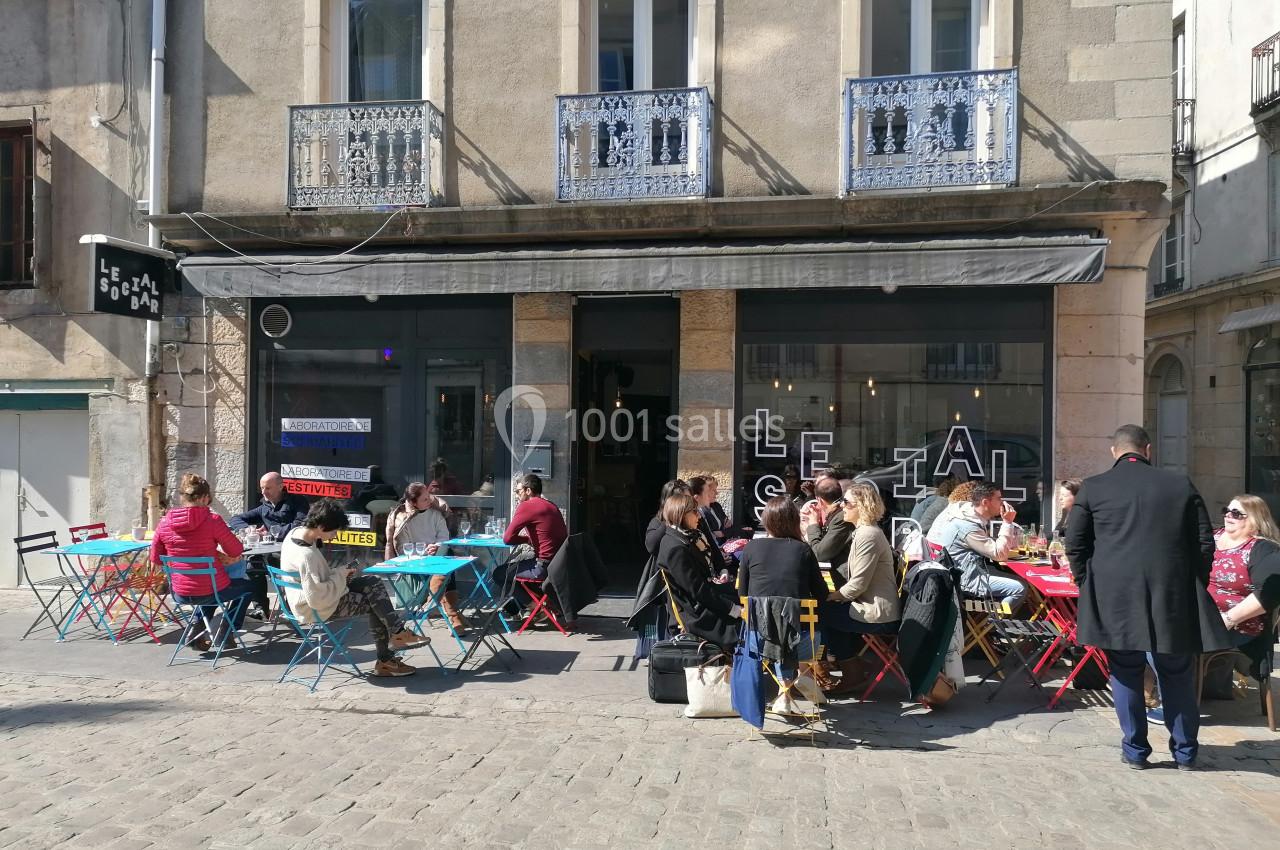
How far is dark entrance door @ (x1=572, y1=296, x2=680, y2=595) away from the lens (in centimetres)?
868

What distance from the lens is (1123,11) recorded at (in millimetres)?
7691

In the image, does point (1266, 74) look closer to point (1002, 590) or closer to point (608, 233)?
point (608, 233)

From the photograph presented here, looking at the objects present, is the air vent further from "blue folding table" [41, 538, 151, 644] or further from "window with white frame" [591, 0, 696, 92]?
"window with white frame" [591, 0, 696, 92]

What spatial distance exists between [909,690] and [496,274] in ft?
15.6

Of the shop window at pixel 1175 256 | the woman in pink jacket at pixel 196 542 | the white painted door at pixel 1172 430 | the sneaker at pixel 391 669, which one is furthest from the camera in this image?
the white painted door at pixel 1172 430

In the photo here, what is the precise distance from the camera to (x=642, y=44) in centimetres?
861

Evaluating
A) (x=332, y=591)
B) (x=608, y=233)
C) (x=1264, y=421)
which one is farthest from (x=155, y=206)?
(x=1264, y=421)

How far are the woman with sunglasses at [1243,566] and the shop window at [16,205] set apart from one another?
1107 centimetres

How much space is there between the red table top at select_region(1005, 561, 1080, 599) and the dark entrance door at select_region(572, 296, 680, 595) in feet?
11.2

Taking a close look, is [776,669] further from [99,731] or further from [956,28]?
[956,28]

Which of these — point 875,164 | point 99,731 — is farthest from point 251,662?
point 875,164

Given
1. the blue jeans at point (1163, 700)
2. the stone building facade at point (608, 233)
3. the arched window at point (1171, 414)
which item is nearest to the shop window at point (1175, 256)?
the arched window at point (1171, 414)

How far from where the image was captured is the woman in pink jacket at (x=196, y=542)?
6.46 meters

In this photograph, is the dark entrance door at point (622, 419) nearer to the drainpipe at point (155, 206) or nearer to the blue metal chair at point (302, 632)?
the blue metal chair at point (302, 632)
